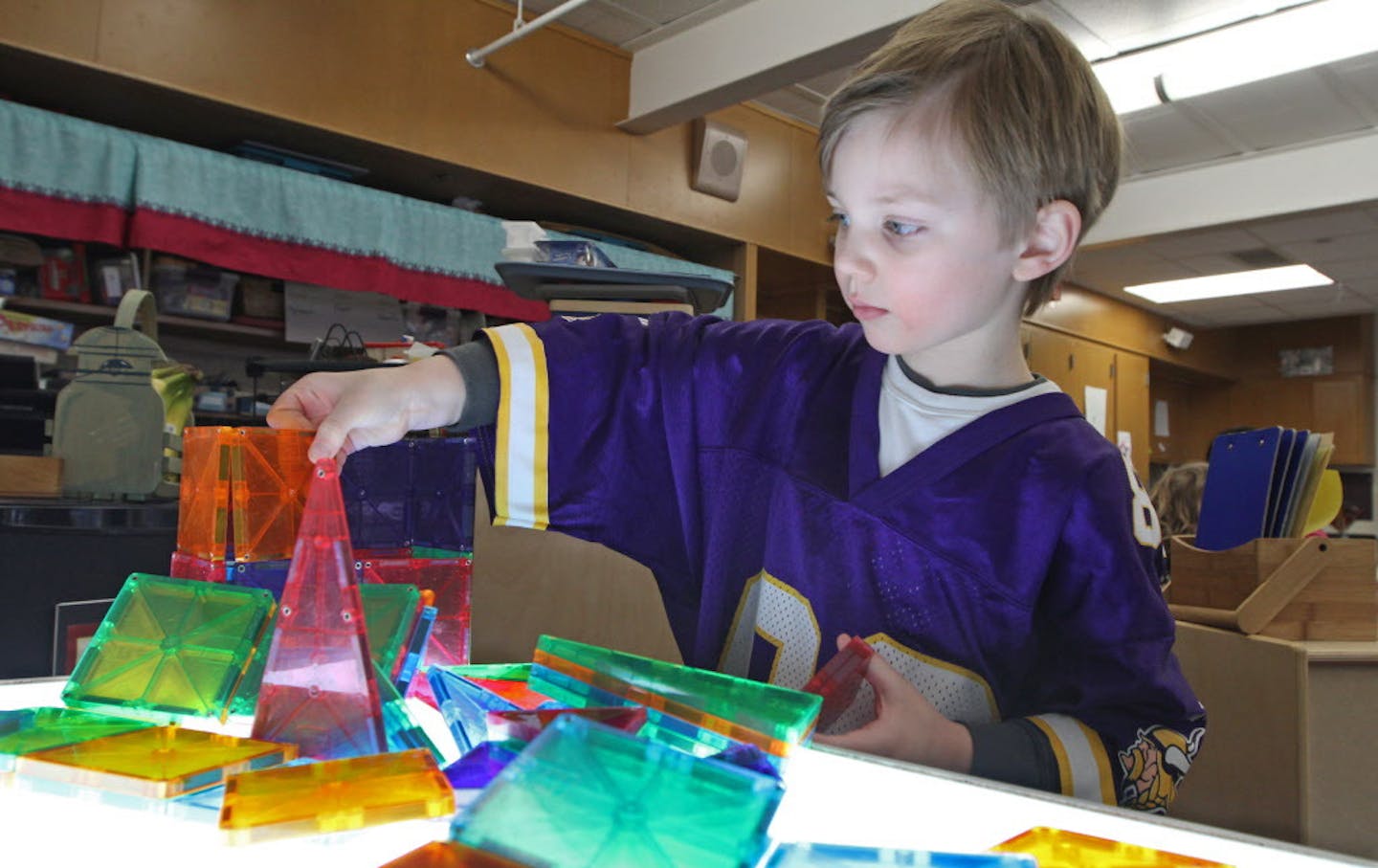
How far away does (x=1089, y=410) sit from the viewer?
6016mm

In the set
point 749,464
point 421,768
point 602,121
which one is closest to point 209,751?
point 421,768

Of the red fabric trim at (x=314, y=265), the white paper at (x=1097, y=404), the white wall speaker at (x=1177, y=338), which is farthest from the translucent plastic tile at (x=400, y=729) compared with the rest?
the white wall speaker at (x=1177, y=338)

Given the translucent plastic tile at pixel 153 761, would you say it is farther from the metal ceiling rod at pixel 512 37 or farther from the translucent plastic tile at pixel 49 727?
the metal ceiling rod at pixel 512 37

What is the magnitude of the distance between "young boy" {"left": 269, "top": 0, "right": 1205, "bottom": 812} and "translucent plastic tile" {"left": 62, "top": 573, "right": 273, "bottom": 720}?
0.14m

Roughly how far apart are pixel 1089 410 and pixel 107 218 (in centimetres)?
533

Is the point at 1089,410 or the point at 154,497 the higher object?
the point at 1089,410

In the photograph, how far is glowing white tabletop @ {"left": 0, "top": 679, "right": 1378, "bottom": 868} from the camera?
35 cm

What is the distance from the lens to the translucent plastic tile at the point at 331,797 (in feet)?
1.13

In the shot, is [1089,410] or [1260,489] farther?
[1089,410]

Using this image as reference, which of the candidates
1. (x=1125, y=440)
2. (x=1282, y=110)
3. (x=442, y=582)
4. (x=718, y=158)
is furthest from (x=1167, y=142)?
(x=442, y=582)

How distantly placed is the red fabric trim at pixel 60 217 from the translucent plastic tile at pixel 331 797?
2540mm

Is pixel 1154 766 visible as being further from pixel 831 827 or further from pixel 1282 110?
pixel 1282 110

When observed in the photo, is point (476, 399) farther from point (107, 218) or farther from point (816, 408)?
point (107, 218)

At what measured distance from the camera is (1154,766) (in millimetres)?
668
